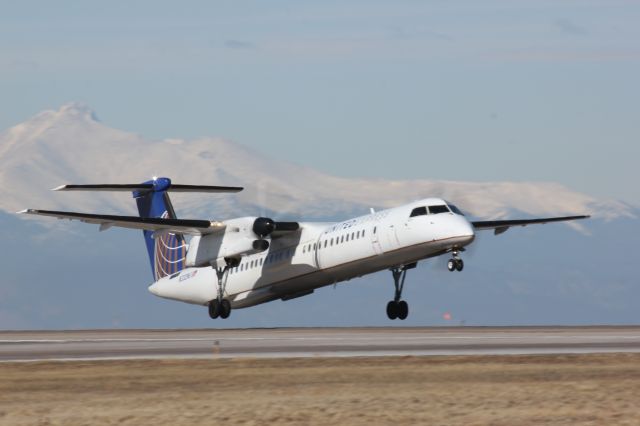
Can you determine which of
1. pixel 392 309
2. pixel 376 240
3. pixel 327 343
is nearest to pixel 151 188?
pixel 392 309

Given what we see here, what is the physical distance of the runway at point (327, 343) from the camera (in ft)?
110

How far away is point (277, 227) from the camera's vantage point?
49.2 metres

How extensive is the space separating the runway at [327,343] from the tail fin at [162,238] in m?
8.64

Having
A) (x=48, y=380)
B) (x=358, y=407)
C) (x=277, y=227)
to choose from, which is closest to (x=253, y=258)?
(x=277, y=227)

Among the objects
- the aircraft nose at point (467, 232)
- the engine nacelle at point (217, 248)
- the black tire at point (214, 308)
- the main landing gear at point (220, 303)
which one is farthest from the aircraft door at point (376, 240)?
the black tire at point (214, 308)

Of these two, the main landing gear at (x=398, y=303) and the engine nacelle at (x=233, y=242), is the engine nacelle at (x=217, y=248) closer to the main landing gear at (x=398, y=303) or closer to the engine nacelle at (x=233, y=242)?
the engine nacelle at (x=233, y=242)

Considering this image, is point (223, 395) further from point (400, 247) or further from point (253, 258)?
point (253, 258)

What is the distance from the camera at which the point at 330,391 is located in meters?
25.9

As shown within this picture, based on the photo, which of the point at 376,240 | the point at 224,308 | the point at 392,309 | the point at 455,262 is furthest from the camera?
the point at 224,308

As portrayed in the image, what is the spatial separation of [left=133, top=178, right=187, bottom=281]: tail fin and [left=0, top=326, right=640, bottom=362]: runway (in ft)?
28.3

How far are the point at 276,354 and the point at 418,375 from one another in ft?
19.3

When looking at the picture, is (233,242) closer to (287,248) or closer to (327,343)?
(287,248)

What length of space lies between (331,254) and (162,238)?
39.1 ft

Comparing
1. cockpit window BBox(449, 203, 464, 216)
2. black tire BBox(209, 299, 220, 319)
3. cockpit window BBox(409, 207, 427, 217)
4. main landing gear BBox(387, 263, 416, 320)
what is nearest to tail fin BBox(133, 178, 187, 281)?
black tire BBox(209, 299, 220, 319)
